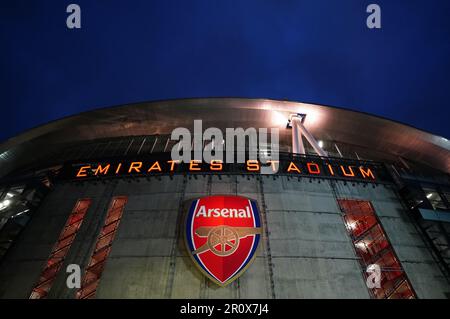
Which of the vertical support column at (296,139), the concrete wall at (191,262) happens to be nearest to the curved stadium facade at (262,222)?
the concrete wall at (191,262)

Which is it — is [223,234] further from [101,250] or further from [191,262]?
[101,250]

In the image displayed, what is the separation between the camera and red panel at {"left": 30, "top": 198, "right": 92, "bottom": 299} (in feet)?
47.2

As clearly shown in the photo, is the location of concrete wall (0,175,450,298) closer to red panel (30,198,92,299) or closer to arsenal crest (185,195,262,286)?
red panel (30,198,92,299)

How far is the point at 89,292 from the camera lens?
46.4ft

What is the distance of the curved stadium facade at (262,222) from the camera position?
13.2m

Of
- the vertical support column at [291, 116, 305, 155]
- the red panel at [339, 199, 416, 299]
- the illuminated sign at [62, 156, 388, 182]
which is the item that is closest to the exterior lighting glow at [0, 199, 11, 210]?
the illuminated sign at [62, 156, 388, 182]

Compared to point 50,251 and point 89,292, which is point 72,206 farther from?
point 89,292

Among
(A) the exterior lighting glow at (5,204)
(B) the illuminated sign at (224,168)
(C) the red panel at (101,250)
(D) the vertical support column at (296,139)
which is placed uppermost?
(D) the vertical support column at (296,139)

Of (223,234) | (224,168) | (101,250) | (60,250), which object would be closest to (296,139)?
(224,168)

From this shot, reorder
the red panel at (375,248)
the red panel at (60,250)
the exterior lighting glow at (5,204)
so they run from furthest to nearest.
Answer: the exterior lighting glow at (5,204)
the red panel at (60,250)
the red panel at (375,248)

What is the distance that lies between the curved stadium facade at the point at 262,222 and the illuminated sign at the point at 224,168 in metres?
0.08

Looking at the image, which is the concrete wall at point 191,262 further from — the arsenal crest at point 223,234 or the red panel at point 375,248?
the arsenal crest at point 223,234
